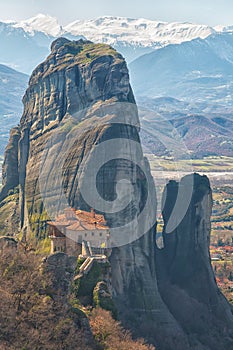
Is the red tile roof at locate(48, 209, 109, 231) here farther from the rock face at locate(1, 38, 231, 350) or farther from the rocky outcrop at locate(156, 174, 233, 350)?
the rocky outcrop at locate(156, 174, 233, 350)

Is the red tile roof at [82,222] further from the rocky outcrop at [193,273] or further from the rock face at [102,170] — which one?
the rocky outcrop at [193,273]

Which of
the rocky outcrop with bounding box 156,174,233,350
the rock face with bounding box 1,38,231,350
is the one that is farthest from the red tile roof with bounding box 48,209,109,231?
→ the rocky outcrop with bounding box 156,174,233,350

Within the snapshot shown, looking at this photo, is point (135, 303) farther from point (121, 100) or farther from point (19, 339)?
point (19, 339)

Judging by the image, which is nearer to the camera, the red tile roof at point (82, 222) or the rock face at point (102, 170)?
the red tile roof at point (82, 222)

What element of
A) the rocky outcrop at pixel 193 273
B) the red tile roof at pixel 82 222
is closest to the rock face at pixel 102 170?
the rocky outcrop at pixel 193 273

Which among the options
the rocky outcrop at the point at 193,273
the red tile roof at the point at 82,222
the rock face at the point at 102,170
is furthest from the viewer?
the rocky outcrop at the point at 193,273
